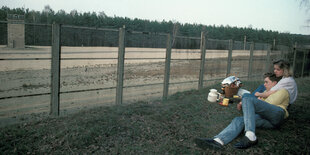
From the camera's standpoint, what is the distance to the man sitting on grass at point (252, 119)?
417 centimetres

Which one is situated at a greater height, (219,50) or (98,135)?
(219,50)

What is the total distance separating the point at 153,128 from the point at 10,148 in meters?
2.33

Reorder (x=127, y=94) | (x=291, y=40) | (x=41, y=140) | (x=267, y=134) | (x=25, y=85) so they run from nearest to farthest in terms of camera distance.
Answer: (x=41, y=140)
(x=267, y=134)
(x=25, y=85)
(x=127, y=94)
(x=291, y=40)

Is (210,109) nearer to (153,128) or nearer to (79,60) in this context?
(153,128)

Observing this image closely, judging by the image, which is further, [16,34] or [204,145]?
[16,34]

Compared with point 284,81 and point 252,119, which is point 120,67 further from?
point 284,81

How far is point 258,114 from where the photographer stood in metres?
4.77

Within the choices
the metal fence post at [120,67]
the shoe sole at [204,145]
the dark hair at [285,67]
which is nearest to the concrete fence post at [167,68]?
the metal fence post at [120,67]

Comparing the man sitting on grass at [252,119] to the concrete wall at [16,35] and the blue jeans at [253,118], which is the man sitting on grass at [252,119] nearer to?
the blue jeans at [253,118]

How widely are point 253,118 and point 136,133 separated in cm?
199

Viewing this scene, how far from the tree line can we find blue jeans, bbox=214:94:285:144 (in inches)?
141

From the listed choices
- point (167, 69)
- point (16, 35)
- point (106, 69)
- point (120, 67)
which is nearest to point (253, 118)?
point (120, 67)

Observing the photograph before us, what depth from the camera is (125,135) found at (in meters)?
4.48

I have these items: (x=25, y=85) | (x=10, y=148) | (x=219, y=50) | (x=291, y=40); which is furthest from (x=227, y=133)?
(x=291, y=40)
